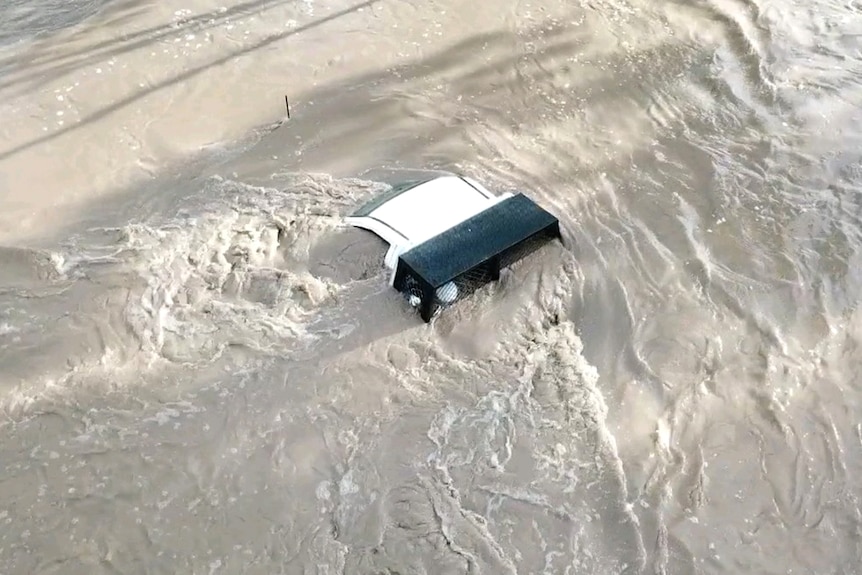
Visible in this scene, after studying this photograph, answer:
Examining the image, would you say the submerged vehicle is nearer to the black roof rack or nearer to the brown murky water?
the black roof rack

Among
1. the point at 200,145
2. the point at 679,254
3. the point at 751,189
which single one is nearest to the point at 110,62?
the point at 200,145

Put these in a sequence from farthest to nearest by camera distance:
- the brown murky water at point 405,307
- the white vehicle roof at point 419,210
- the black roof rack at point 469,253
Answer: the white vehicle roof at point 419,210 < the black roof rack at point 469,253 < the brown murky water at point 405,307

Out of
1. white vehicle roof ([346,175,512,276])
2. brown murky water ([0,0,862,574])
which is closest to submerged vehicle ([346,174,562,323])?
white vehicle roof ([346,175,512,276])

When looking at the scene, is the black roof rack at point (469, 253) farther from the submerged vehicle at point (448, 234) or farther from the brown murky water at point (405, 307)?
the brown murky water at point (405, 307)

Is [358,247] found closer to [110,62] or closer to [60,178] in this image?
[60,178]

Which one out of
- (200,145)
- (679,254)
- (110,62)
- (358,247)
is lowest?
(679,254)

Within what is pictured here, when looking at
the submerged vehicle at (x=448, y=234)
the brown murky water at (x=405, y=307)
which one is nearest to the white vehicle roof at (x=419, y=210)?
the submerged vehicle at (x=448, y=234)

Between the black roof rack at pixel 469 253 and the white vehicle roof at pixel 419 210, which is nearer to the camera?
the black roof rack at pixel 469 253
